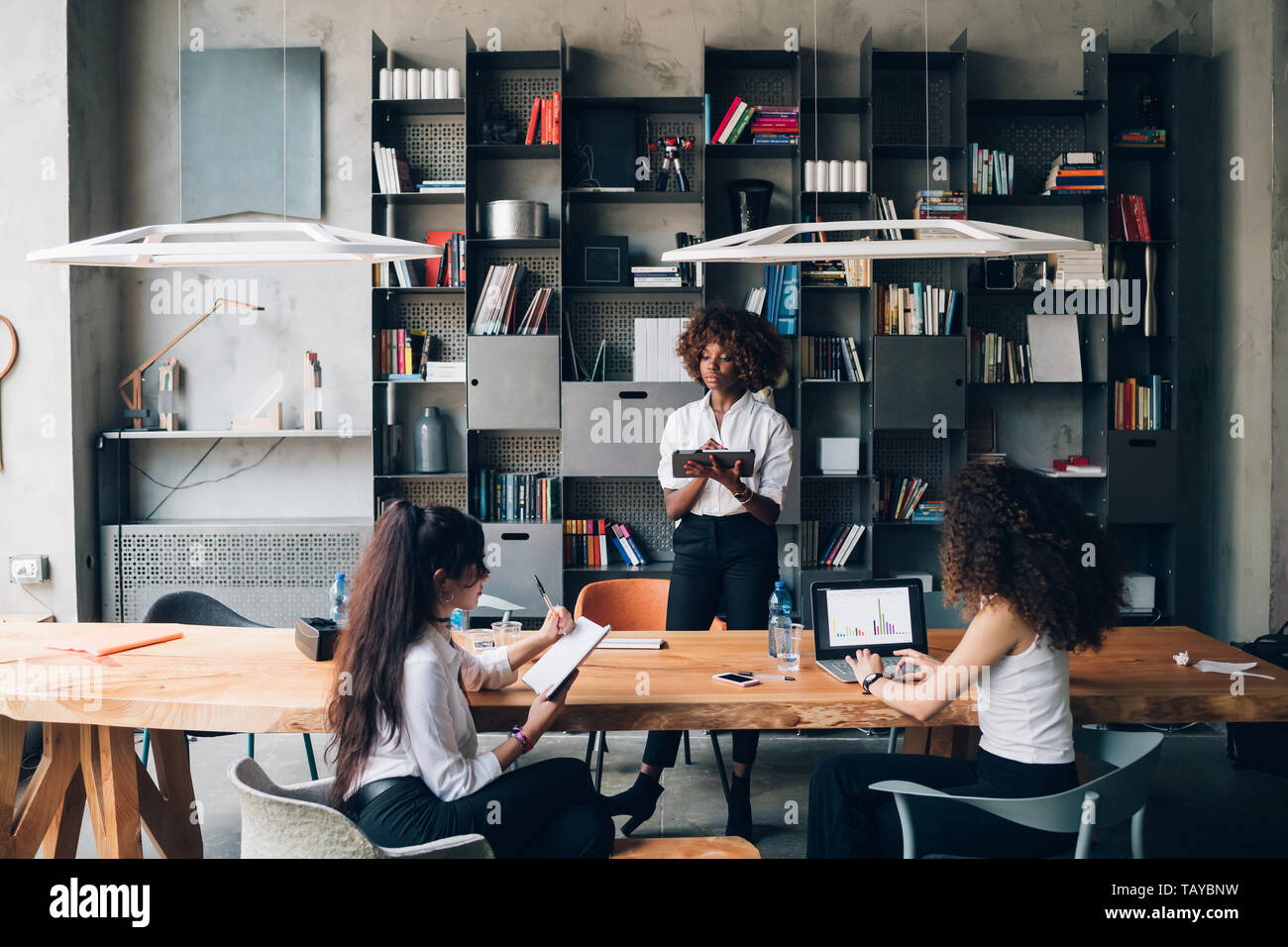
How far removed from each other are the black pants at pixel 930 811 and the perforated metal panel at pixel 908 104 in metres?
3.70

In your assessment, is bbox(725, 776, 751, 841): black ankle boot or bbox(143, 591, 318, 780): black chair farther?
bbox(143, 591, 318, 780): black chair

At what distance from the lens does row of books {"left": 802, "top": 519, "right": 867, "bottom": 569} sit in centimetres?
491

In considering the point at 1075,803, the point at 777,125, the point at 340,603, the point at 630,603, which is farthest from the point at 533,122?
the point at 1075,803

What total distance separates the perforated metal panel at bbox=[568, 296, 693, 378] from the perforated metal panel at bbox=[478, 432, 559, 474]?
480 mm

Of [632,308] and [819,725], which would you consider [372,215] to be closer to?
[632,308]

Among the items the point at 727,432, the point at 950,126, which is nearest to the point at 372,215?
the point at 727,432

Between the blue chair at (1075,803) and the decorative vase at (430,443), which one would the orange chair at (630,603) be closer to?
the decorative vase at (430,443)

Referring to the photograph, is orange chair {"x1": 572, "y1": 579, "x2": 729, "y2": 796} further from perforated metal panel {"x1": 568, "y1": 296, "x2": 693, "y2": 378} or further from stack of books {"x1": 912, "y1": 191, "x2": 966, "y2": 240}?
stack of books {"x1": 912, "y1": 191, "x2": 966, "y2": 240}

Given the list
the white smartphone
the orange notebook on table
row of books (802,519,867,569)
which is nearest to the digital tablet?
the white smartphone

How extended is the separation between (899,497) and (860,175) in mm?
1604

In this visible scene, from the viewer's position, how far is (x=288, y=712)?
7.64 ft
